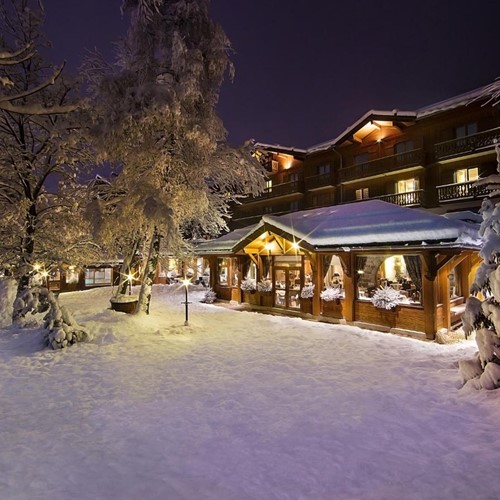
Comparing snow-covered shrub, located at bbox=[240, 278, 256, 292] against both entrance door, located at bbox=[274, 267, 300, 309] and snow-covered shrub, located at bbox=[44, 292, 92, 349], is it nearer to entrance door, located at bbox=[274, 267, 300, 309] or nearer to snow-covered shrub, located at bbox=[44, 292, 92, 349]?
entrance door, located at bbox=[274, 267, 300, 309]

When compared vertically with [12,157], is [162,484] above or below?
below

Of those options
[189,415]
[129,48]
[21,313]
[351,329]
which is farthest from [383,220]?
[21,313]

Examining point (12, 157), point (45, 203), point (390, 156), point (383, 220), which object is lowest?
point (383, 220)

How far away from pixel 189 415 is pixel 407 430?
3.26 meters

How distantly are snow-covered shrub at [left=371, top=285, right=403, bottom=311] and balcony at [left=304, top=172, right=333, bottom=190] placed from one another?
16087mm

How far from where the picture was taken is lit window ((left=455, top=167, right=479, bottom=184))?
61.5ft

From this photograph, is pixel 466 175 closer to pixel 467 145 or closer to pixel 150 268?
pixel 467 145

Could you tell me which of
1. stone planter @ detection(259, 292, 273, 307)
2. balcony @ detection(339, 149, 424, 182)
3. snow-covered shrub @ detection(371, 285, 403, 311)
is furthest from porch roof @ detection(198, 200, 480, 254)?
balcony @ detection(339, 149, 424, 182)

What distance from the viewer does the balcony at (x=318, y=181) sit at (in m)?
25.8

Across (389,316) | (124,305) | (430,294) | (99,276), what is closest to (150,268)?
(124,305)

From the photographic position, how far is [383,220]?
12.1 m

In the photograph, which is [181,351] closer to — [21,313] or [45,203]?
[21,313]

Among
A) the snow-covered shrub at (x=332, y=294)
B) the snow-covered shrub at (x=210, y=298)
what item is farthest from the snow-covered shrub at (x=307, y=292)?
the snow-covered shrub at (x=210, y=298)

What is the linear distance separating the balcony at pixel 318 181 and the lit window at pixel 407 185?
532 centimetres
